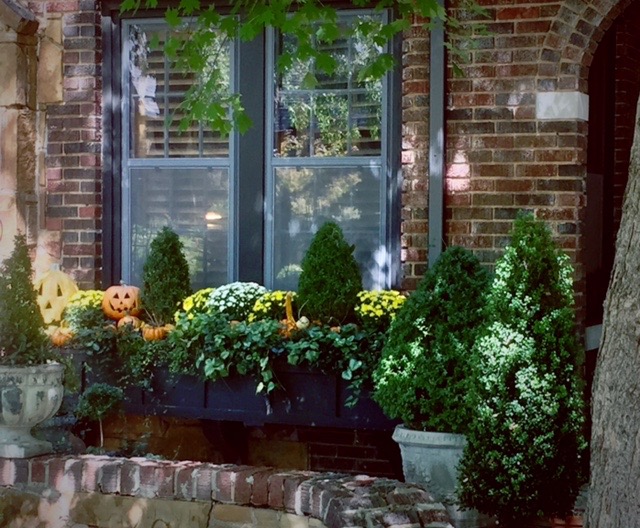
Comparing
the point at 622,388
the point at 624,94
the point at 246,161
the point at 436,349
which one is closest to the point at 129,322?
the point at 246,161

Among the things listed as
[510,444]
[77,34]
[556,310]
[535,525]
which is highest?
[77,34]

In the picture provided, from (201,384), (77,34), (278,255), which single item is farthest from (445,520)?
(77,34)

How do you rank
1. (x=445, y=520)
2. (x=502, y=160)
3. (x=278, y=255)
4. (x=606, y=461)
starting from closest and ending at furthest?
(x=606, y=461) → (x=445, y=520) → (x=502, y=160) → (x=278, y=255)

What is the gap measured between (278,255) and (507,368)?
243 cm

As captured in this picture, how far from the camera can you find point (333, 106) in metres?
8.51

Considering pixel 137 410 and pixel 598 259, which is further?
pixel 598 259

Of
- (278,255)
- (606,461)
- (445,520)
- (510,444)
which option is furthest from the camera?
(278,255)

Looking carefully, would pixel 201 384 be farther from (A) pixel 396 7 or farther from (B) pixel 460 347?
(A) pixel 396 7

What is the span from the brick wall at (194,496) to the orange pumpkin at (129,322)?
1949 millimetres

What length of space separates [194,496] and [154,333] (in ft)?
7.71

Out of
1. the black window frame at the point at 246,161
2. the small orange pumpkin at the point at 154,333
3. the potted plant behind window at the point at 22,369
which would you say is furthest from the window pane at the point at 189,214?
the potted plant behind window at the point at 22,369

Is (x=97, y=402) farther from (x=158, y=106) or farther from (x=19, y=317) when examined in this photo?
(x=158, y=106)

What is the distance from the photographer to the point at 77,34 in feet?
28.7

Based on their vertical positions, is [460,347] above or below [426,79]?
below
